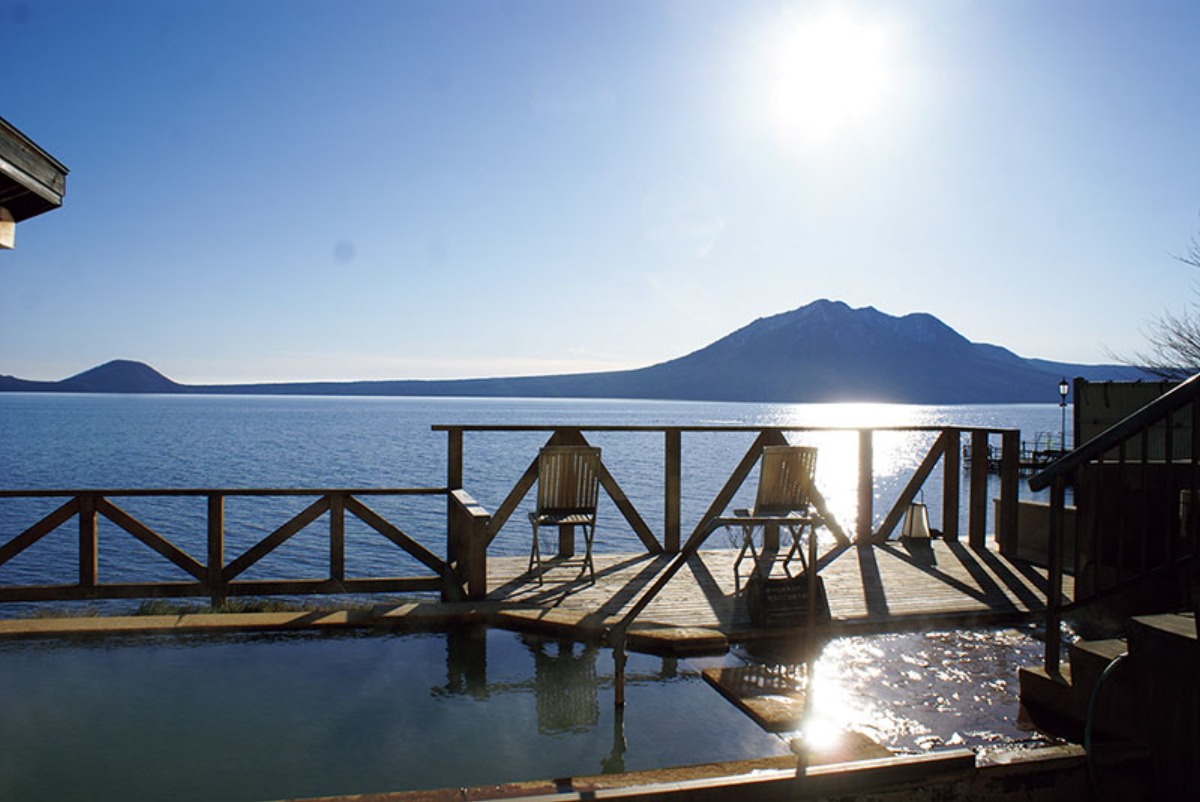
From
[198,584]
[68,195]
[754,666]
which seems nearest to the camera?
[68,195]

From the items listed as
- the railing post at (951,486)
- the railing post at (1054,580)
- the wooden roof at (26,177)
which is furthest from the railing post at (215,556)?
the railing post at (951,486)

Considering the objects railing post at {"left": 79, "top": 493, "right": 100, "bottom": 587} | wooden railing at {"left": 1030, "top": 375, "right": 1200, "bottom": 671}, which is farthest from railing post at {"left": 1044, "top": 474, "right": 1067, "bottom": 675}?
railing post at {"left": 79, "top": 493, "right": 100, "bottom": 587}

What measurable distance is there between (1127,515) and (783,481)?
98.0 inches

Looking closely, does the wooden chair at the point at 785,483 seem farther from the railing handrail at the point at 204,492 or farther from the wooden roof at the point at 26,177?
the wooden roof at the point at 26,177

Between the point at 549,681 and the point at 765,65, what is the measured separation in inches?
302

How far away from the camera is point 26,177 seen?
147 inches

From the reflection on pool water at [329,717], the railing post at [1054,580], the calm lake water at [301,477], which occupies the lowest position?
the calm lake water at [301,477]

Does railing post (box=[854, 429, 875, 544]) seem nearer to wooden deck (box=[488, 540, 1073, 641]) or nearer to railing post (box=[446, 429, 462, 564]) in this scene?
wooden deck (box=[488, 540, 1073, 641])

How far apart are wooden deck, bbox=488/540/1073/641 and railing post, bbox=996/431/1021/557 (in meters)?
0.17

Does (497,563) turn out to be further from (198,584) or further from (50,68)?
(50,68)

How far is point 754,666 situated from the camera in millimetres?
4707

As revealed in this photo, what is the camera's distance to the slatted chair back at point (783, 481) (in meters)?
7.14

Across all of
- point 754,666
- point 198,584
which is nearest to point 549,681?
point 754,666

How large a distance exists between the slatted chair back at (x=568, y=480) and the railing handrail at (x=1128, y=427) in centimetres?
364
